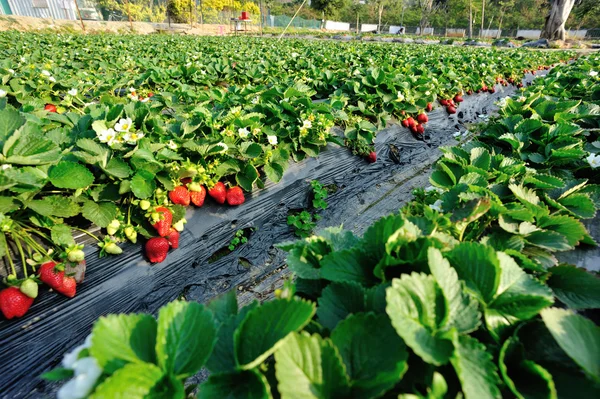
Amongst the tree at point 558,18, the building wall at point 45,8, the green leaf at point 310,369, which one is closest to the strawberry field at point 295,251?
the green leaf at point 310,369

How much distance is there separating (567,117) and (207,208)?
269 cm

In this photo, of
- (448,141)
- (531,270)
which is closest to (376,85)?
(448,141)

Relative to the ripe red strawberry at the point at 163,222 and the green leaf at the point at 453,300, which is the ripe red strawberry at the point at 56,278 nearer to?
the ripe red strawberry at the point at 163,222

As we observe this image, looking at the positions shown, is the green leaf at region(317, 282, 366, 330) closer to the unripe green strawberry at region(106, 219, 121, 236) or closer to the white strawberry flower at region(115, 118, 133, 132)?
the unripe green strawberry at region(106, 219, 121, 236)

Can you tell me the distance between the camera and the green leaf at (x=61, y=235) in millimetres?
1728

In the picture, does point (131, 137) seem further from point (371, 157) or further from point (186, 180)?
point (371, 157)

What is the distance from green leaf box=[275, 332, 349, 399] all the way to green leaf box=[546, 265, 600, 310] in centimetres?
65

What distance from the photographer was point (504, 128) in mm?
2199

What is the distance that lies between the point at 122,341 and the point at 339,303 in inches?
17.4

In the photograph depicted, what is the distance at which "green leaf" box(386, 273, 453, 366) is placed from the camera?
0.55m

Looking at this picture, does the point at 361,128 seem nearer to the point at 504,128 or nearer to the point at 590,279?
the point at 504,128

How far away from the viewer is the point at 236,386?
0.58 m

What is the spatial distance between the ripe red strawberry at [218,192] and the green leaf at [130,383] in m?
2.00

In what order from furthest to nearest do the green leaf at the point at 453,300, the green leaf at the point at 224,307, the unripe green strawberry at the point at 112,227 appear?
the unripe green strawberry at the point at 112,227 → the green leaf at the point at 224,307 → the green leaf at the point at 453,300
